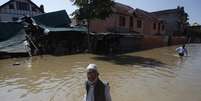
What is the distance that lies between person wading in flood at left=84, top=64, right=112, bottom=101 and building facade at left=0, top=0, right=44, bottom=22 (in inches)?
1375

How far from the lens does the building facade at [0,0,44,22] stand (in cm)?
3521

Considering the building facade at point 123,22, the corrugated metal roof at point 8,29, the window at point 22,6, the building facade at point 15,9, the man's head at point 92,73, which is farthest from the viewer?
the window at point 22,6

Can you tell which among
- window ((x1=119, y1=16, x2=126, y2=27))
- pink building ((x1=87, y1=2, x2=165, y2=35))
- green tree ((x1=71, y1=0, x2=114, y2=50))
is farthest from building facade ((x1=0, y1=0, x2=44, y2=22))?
green tree ((x1=71, y1=0, x2=114, y2=50))

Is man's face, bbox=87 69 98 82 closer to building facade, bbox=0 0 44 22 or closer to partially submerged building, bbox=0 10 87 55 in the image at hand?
partially submerged building, bbox=0 10 87 55

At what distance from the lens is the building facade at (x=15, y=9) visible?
3521 cm

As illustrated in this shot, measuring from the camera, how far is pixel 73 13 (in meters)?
20.9

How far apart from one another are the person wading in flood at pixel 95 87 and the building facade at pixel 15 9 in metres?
34.9

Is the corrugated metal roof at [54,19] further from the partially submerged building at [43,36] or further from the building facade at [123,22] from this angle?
the building facade at [123,22]

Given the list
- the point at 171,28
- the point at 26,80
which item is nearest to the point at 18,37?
the point at 26,80

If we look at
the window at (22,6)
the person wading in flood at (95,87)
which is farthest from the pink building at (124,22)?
the person wading in flood at (95,87)

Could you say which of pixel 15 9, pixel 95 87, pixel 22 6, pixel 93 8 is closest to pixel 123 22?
pixel 93 8

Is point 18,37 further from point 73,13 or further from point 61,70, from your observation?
point 61,70

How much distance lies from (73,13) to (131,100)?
48.2 ft

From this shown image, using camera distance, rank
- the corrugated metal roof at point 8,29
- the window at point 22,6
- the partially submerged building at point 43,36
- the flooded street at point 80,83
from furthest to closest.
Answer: the window at point 22,6, the corrugated metal roof at point 8,29, the partially submerged building at point 43,36, the flooded street at point 80,83
